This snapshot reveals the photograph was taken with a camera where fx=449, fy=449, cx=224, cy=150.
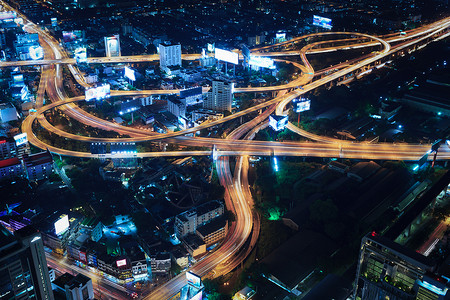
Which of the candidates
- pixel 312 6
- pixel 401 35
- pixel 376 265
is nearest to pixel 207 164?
pixel 376 265

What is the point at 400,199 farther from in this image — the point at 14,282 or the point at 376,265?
the point at 14,282

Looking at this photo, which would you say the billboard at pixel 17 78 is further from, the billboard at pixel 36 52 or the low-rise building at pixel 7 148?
the low-rise building at pixel 7 148

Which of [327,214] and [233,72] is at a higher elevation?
[233,72]

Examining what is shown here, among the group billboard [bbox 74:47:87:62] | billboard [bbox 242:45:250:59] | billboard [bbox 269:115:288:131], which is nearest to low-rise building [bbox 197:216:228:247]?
billboard [bbox 269:115:288:131]

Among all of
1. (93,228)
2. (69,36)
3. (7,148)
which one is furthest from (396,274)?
(69,36)

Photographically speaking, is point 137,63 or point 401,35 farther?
point 401,35

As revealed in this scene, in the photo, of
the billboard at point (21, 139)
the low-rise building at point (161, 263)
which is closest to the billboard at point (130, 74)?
the billboard at point (21, 139)
